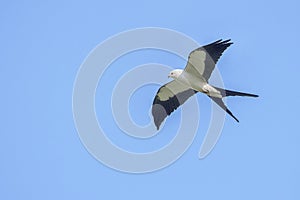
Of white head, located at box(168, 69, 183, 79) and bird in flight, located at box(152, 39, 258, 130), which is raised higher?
white head, located at box(168, 69, 183, 79)

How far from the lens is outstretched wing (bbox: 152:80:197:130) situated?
197 centimetres

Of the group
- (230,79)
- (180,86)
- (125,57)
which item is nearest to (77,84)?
(125,57)

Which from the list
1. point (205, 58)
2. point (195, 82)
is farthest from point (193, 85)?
point (205, 58)

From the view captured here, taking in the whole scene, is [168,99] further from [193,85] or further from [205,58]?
[205,58]

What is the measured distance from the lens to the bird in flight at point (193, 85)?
188 cm

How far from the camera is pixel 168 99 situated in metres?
1.99

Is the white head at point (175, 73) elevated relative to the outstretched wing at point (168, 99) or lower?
elevated

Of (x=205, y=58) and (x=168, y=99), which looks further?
(x=168, y=99)

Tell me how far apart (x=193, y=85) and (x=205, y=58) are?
0.38 feet

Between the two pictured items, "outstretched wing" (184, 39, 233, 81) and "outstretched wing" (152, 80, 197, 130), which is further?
"outstretched wing" (152, 80, 197, 130)

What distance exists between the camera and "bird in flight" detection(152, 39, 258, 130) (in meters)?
1.88

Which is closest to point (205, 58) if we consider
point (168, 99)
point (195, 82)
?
point (195, 82)

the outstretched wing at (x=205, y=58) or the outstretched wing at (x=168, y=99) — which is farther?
the outstretched wing at (x=168, y=99)

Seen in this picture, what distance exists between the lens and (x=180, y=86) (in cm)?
197
